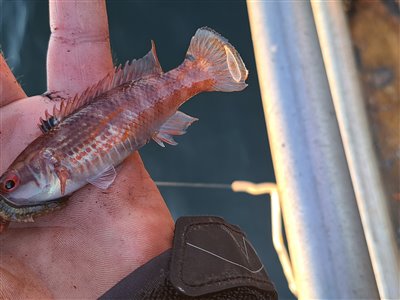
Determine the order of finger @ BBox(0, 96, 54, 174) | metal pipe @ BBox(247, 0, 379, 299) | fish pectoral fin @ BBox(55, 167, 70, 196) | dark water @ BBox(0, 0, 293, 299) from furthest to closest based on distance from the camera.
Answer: dark water @ BBox(0, 0, 293, 299) < finger @ BBox(0, 96, 54, 174) < fish pectoral fin @ BBox(55, 167, 70, 196) < metal pipe @ BBox(247, 0, 379, 299)

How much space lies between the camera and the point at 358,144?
2.52m

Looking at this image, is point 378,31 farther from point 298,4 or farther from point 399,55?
point 298,4

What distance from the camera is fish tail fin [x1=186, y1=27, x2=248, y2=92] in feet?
10.2

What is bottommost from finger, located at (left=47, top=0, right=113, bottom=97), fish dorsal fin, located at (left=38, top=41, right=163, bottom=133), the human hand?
the human hand

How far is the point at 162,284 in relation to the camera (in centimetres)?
234

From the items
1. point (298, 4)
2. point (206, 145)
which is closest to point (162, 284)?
point (298, 4)

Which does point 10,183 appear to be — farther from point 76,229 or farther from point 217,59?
point 217,59

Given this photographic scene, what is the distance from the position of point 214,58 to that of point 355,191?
131 centimetres

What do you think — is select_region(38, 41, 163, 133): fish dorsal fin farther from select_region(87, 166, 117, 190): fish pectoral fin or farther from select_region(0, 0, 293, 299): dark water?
select_region(0, 0, 293, 299): dark water

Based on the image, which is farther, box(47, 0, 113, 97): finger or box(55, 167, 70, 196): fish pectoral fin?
box(47, 0, 113, 97): finger

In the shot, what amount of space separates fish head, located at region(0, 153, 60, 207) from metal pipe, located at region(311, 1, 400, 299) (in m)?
1.73

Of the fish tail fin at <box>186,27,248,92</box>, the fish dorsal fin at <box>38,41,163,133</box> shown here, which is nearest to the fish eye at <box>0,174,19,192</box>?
the fish dorsal fin at <box>38,41,163,133</box>

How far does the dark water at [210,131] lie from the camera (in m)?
4.38

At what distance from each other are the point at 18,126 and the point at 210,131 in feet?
6.51
